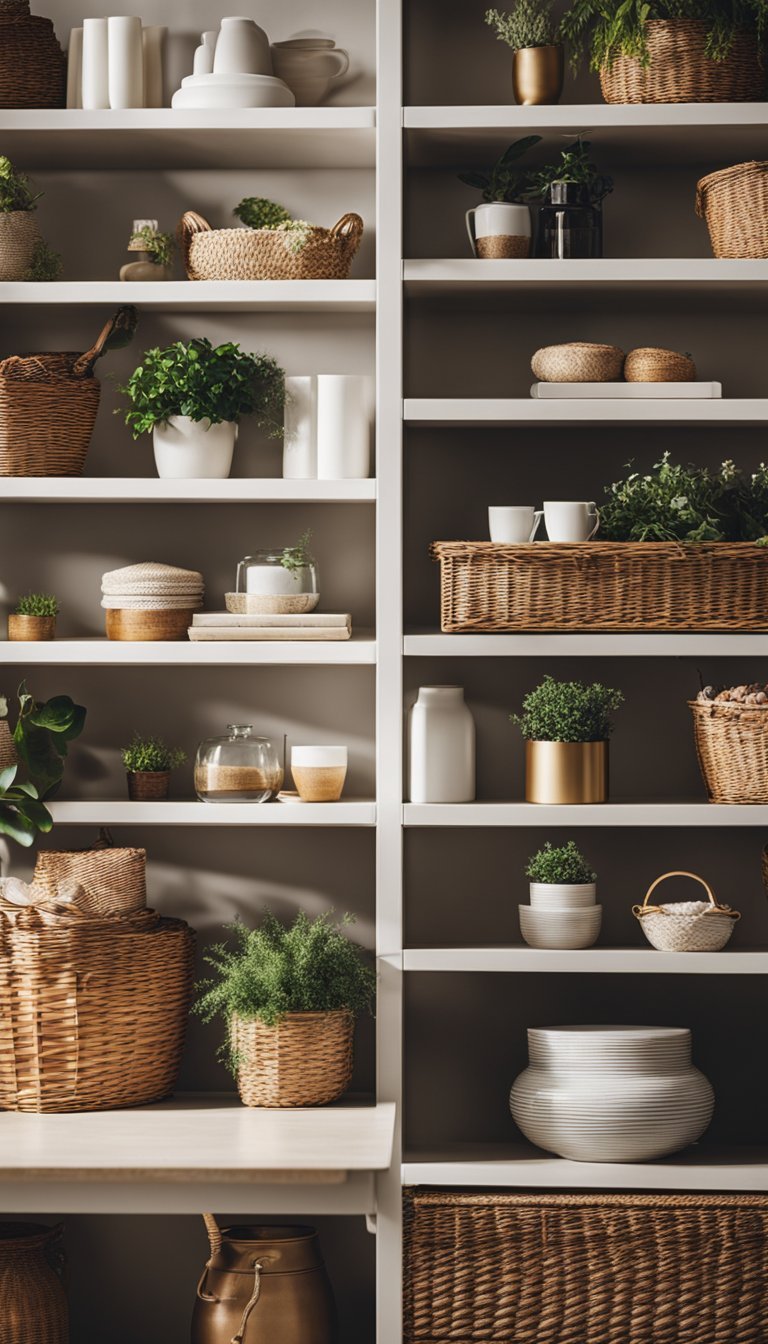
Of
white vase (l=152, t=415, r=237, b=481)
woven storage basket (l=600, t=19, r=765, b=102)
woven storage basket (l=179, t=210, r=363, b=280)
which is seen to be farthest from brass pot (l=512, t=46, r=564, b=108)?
white vase (l=152, t=415, r=237, b=481)

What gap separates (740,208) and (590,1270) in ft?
6.73

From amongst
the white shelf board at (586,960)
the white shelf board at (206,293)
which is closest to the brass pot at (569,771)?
the white shelf board at (586,960)

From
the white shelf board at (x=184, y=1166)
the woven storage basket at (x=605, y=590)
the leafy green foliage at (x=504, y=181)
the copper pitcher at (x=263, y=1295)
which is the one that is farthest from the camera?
the leafy green foliage at (x=504, y=181)

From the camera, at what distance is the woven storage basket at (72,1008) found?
262 centimetres

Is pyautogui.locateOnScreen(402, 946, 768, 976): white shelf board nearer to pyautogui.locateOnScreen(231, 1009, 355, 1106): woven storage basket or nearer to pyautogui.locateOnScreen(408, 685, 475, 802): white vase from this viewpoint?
pyautogui.locateOnScreen(231, 1009, 355, 1106): woven storage basket

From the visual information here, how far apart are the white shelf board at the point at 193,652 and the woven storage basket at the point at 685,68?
1.23 meters

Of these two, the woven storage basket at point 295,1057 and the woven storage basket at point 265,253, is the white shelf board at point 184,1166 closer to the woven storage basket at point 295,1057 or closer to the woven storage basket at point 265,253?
the woven storage basket at point 295,1057

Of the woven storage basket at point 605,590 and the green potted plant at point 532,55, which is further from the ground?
the green potted plant at point 532,55

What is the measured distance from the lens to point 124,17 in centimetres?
286

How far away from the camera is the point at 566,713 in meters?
2.72

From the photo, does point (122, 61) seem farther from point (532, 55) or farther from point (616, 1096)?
point (616, 1096)

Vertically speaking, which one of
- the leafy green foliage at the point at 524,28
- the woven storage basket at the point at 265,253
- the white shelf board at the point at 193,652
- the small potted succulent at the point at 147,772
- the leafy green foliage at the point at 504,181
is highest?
the leafy green foliage at the point at 524,28

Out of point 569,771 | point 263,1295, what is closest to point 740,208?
point 569,771

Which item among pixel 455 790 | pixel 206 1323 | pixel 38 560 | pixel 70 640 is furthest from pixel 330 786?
pixel 206 1323
